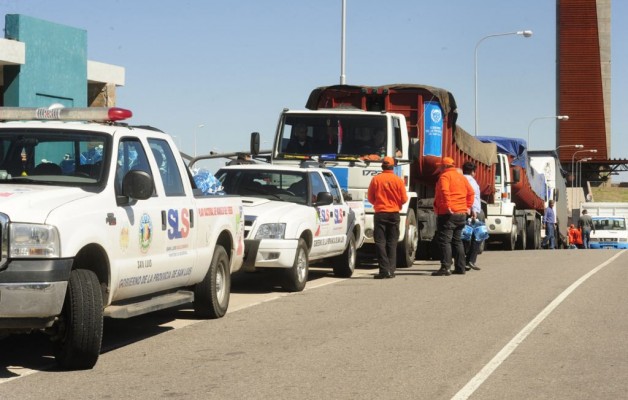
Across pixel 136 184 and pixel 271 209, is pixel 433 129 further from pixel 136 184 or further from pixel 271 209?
pixel 136 184

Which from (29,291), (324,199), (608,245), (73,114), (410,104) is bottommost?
Result: (608,245)

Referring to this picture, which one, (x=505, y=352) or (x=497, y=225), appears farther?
(x=497, y=225)

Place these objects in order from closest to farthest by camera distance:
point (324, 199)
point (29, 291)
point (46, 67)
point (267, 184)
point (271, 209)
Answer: point (29, 291), point (271, 209), point (324, 199), point (267, 184), point (46, 67)

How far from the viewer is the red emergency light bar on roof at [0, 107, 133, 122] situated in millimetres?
9867

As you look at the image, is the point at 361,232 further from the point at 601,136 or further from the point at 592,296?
the point at 601,136

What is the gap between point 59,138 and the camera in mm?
9906

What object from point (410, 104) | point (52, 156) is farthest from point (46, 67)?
point (52, 156)

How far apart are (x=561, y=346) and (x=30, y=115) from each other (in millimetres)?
4917

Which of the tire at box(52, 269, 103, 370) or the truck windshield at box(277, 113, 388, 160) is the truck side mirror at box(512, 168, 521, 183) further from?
the tire at box(52, 269, 103, 370)

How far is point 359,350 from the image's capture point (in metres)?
9.89

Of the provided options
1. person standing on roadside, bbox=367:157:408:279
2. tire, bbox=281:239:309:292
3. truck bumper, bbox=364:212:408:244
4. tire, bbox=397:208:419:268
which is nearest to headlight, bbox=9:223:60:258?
tire, bbox=281:239:309:292

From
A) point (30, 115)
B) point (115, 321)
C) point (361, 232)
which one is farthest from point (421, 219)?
point (30, 115)

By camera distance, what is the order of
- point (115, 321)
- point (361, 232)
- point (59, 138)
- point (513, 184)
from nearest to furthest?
1. point (59, 138)
2. point (115, 321)
3. point (361, 232)
4. point (513, 184)

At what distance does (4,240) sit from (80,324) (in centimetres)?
85
